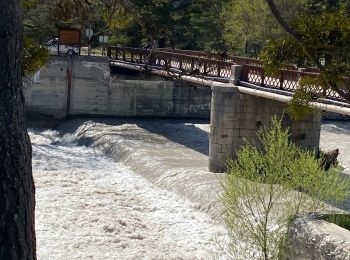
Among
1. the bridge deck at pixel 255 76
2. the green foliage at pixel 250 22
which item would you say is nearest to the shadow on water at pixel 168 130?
the bridge deck at pixel 255 76

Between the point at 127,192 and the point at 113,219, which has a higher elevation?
the point at 113,219

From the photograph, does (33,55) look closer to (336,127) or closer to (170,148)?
(170,148)

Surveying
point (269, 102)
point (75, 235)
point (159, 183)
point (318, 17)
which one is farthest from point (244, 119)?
point (318, 17)

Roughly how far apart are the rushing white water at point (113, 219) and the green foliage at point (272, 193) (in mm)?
3597

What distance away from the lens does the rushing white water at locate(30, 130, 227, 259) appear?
1683cm

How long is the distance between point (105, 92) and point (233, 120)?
16.0 metres

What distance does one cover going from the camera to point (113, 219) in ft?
63.5

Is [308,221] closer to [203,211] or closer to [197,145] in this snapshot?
[203,211]

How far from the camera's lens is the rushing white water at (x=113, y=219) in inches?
663

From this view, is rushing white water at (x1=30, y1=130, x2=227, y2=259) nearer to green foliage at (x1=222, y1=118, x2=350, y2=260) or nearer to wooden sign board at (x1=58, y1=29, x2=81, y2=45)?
green foliage at (x1=222, y1=118, x2=350, y2=260)

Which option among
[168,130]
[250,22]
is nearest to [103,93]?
[168,130]

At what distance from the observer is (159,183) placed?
24031 mm

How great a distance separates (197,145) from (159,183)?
817 centimetres

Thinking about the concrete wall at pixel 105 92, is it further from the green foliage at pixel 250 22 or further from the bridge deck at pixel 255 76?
the bridge deck at pixel 255 76
